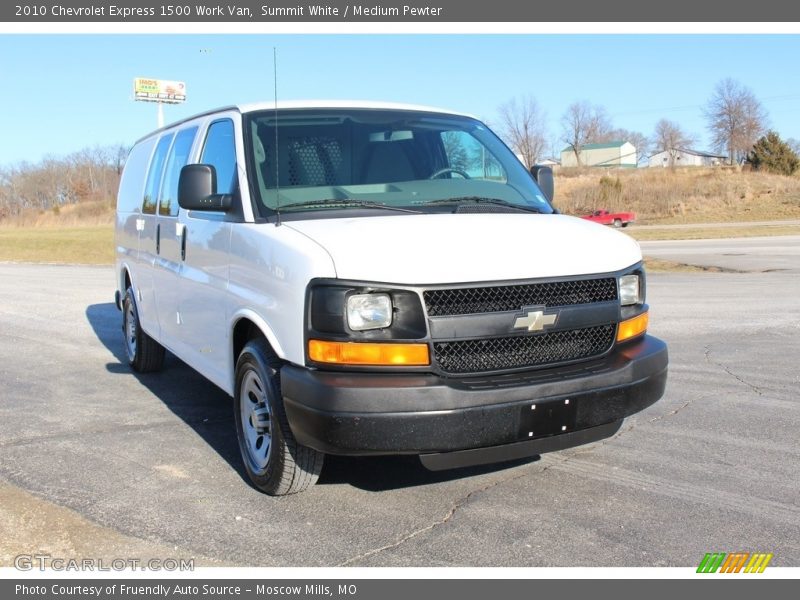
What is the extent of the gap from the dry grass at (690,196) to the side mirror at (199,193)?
49.2 m

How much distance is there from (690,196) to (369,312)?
193 ft

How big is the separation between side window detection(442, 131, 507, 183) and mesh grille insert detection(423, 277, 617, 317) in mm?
1385

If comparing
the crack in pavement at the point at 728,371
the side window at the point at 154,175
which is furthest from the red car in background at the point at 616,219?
the side window at the point at 154,175

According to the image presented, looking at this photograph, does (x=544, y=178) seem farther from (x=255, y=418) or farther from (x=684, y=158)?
(x=684, y=158)

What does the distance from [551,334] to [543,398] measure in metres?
0.36

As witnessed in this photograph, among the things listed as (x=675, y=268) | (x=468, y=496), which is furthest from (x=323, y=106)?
(x=675, y=268)

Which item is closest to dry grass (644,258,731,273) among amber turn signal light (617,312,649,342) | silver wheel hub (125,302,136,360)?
silver wheel hub (125,302,136,360)

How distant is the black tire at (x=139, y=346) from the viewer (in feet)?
24.7

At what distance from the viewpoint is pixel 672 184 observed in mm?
60500

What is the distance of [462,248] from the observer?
12.9 feet

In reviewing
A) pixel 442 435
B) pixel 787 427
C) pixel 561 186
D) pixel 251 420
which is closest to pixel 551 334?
pixel 442 435

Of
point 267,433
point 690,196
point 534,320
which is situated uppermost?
point 690,196
